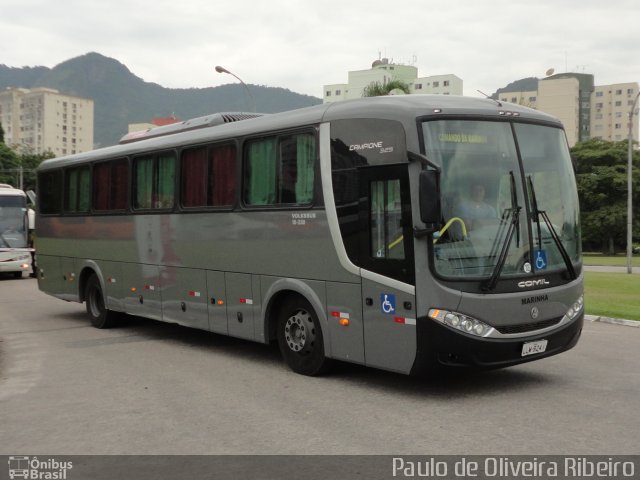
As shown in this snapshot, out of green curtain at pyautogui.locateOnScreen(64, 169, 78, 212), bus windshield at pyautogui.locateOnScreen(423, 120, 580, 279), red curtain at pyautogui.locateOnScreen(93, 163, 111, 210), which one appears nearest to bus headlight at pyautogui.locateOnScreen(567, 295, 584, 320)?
bus windshield at pyautogui.locateOnScreen(423, 120, 580, 279)

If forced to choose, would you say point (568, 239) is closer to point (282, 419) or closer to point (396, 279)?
point (396, 279)

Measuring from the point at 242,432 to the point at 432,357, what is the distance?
2.03 m

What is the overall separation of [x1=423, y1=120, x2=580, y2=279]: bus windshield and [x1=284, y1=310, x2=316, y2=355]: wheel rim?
2.12m

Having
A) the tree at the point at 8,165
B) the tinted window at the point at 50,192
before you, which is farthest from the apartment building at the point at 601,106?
the tinted window at the point at 50,192

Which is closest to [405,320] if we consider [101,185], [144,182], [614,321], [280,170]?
[280,170]

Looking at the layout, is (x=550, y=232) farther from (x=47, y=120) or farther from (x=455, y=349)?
(x=47, y=120)

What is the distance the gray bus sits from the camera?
7352 mm

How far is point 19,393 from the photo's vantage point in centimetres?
828

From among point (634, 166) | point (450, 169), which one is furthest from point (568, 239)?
point (634, 166)

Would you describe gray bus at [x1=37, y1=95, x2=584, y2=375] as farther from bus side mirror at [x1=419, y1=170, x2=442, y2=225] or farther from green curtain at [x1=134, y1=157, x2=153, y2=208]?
green curtain at [x1=134, y1=157, x2=153, y2=208]
